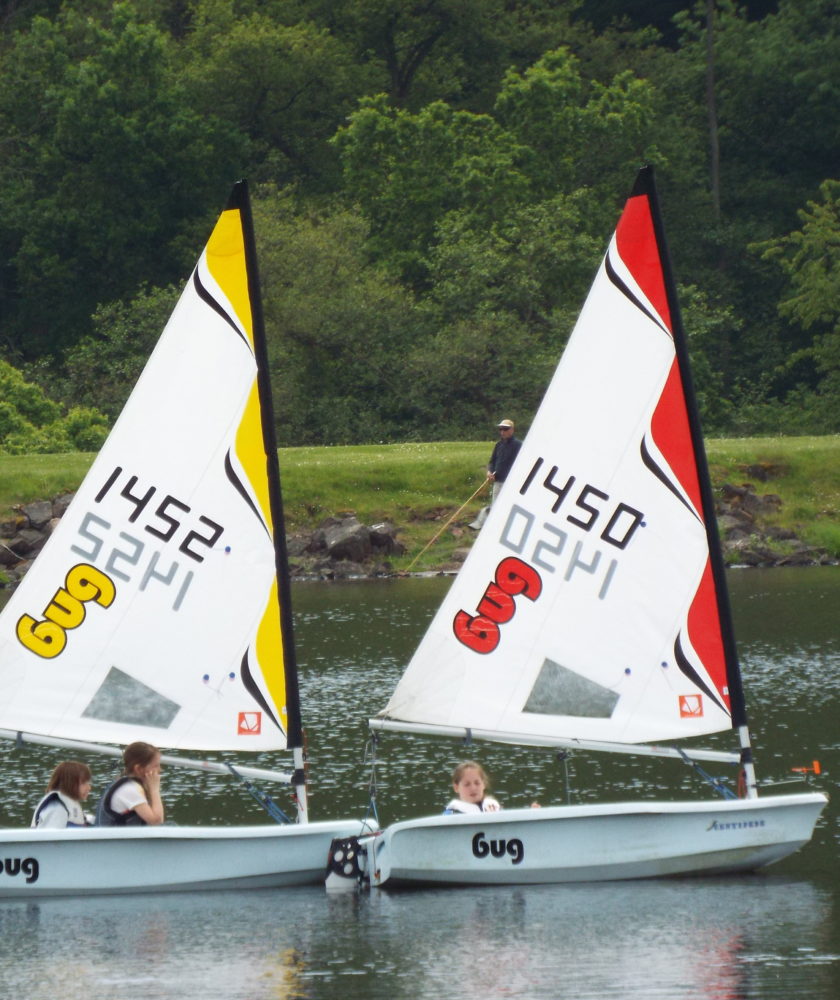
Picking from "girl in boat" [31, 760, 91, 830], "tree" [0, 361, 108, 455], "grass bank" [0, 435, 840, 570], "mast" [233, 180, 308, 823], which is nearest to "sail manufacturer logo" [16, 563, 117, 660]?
"girl in boat" [31, 760, 91, 830]

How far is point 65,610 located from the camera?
55.7 ft

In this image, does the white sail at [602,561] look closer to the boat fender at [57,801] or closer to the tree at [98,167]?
the boat fender at [57,801]

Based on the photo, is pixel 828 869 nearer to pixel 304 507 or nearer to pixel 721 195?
pixel 304 507

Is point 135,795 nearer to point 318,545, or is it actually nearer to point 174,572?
point 174,572

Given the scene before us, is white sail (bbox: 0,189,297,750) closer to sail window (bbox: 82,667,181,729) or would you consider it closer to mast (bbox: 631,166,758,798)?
sail window (bbox: 82,667,181,729)

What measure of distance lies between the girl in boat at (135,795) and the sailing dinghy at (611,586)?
2090 millimetres

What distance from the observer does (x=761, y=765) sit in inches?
891

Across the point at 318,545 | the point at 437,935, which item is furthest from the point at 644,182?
the point at 318,545

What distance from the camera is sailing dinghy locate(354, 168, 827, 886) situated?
1686cm

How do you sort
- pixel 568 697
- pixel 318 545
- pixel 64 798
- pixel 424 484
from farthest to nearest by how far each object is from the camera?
1. pixel 424 484
2. pixel 318 545
3. pixel 568 697
4. pixel 64 798

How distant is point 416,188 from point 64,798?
2344 inches

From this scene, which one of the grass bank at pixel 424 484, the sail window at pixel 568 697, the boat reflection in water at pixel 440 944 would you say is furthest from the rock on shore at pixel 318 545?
the boat reflection in water at pixel 440 944

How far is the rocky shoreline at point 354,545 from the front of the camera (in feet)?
153

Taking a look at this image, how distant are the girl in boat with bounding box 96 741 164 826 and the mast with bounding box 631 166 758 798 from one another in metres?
5.37
